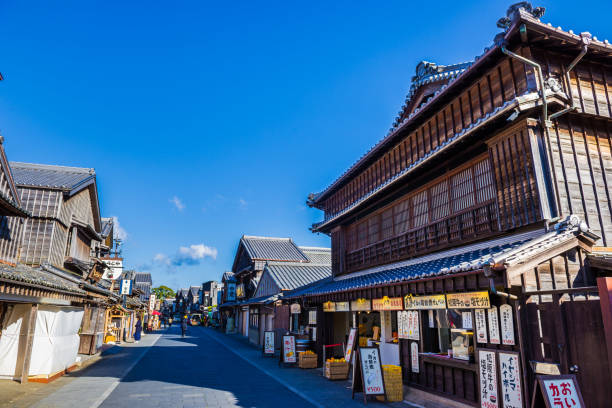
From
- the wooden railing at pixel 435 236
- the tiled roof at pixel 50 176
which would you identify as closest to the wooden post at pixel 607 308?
the wooden railing at pixel 435 236

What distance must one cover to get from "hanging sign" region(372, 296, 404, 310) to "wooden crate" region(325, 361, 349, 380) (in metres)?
3.60

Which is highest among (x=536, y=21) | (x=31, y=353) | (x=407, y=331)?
(x=536, y=21)

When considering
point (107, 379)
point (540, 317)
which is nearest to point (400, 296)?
point (540, 317)

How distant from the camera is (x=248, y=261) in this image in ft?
136

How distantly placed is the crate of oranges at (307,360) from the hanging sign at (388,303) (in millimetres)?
6703

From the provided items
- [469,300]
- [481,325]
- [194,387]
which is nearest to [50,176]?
[194,387]

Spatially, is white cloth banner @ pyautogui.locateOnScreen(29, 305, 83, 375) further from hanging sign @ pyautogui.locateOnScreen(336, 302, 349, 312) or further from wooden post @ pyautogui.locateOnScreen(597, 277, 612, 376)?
wooden post @ pyautogui.locateOnScreen(597, 277, 612, 376)

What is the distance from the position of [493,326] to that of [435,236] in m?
4.02

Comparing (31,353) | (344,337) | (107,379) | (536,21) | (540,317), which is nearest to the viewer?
(540,317)

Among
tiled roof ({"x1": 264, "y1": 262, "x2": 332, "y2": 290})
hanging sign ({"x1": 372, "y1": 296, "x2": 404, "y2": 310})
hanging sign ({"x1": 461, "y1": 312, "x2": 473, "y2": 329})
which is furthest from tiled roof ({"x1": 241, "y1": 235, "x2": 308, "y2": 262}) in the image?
hanging sign ({"x1": 461, "y1": 312, "x2": 473, "y2": 329})

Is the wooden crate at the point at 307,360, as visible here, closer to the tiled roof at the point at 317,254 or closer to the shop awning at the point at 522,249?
the shop awning at the point at 522,249

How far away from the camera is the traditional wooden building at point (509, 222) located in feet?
23.6

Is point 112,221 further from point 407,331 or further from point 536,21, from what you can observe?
point 536,21

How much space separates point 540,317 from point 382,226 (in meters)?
8.40
